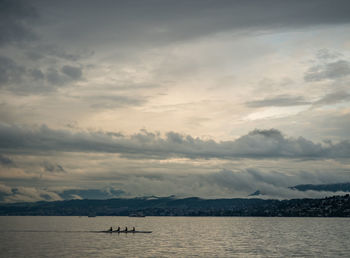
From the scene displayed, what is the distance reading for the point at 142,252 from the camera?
122m

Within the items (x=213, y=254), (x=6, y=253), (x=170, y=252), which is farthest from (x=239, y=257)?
(x=6, y=253)

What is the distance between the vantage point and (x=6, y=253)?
119 m

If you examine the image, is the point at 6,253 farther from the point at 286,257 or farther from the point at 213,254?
the point at 286,257

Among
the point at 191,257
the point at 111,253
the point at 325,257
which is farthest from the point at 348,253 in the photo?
the point at 111,253

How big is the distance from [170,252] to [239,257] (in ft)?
72.8

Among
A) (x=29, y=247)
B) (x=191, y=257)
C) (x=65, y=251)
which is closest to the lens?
(x=191, y=257)

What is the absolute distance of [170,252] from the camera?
120938mm

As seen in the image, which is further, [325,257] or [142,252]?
[142,252]

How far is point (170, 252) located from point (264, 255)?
92.1ft

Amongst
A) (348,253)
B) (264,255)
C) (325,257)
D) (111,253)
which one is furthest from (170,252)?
(348,253)

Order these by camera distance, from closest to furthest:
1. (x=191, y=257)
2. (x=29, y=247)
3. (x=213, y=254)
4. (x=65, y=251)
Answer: (x=191, y=257)
(x=213, y=254)
(x=65, y=251)
(x=29, y=247)

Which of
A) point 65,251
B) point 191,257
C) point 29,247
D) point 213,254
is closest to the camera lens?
point 191,257

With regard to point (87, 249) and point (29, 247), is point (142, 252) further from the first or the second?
point (29, 247)

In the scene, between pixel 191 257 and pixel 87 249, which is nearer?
pixel 191 257
